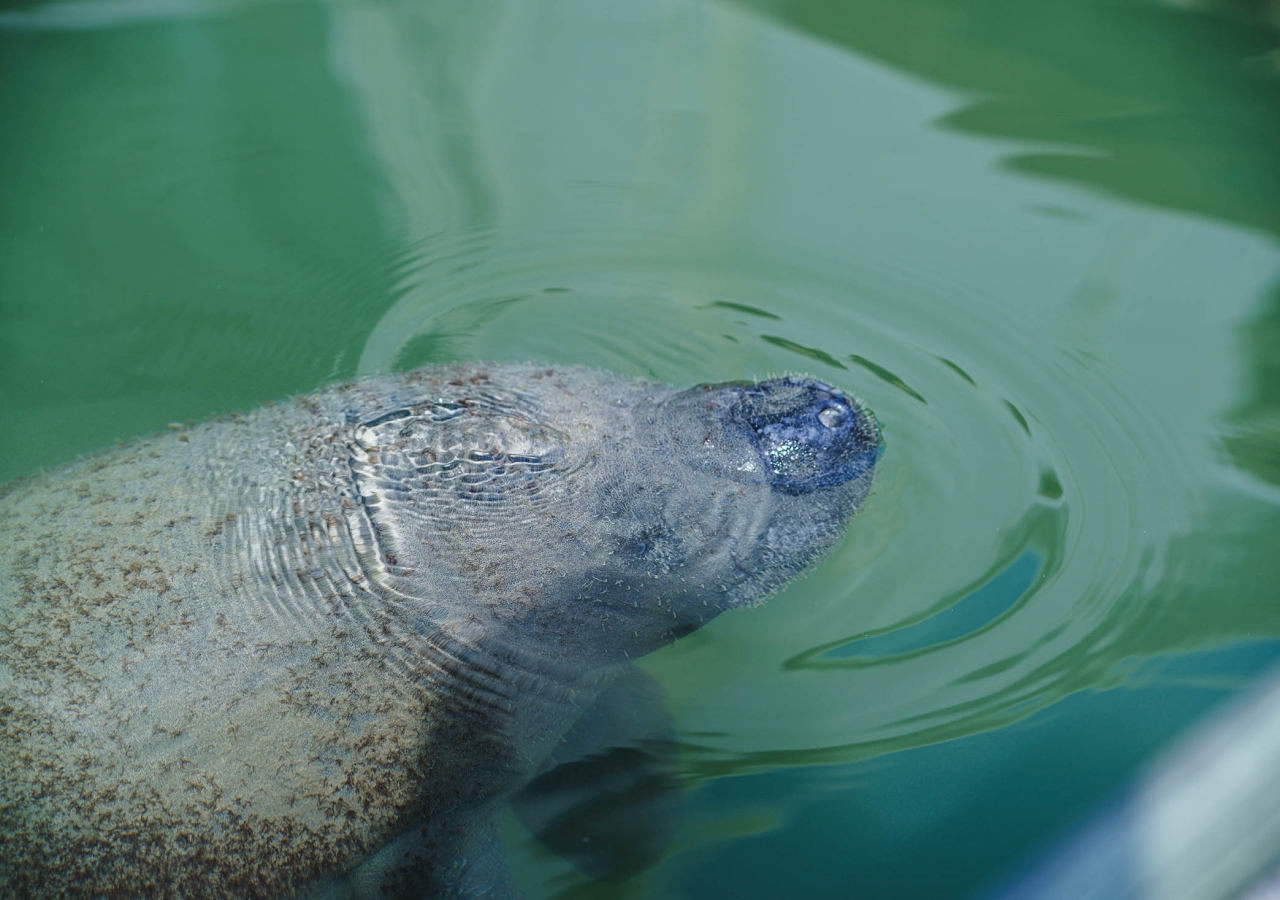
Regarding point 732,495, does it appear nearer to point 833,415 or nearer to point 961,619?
point 833,415

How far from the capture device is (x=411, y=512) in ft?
7.54

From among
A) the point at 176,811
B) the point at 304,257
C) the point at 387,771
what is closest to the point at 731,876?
the point at 387,771

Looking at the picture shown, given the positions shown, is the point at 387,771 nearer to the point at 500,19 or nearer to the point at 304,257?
the point at 304,257

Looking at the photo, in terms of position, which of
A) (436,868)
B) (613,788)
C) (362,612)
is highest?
(362,612)

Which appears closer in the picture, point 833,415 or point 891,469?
point 833,415

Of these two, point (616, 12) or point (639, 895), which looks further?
point (616, 12)

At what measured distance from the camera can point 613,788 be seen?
2.55 meters

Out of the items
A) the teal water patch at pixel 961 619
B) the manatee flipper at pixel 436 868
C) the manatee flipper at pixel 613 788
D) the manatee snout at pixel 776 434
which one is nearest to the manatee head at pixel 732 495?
the manatee snout at pixel 776 434

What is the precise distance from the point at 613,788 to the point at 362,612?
842mm

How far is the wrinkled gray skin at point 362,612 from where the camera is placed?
2035 mm

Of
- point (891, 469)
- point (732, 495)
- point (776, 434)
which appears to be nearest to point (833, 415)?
point (776, 434)

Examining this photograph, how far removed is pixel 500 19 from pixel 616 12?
0.69 meters

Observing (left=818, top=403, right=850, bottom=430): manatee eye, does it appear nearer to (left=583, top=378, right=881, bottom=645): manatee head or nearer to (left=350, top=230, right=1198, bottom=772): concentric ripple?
(left=583, top=378, right=881, bottom=645): manatee head

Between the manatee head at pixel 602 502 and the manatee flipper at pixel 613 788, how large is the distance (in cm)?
→ 20
